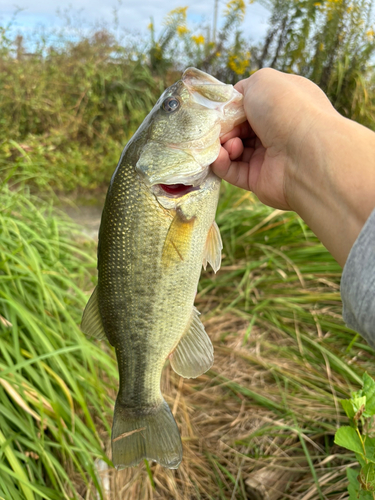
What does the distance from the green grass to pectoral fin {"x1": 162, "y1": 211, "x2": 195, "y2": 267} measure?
0.68 m

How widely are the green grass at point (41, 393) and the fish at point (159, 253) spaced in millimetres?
A: 381

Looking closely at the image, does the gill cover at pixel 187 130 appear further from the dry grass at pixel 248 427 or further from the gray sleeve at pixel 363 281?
the dry grass at pixel 248 427

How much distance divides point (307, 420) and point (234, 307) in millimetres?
1033

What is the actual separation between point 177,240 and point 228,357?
5.60ft

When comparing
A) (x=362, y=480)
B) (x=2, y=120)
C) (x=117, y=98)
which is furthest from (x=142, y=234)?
(x=117, y=98)

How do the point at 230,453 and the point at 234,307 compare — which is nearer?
the point at 230,453

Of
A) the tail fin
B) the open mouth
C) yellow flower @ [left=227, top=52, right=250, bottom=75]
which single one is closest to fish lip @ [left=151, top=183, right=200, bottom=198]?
the open mouth

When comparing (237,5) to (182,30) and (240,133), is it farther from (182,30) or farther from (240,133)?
(240,133)

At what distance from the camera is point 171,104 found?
1384 mm

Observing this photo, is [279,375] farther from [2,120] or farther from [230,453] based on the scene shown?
[2,120]

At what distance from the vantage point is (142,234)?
1.29 m

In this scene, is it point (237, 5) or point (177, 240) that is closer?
point (177, 240)

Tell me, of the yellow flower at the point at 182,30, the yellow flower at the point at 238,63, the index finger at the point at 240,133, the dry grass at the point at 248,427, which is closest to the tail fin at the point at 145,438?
the dry grass at the point at 248,427

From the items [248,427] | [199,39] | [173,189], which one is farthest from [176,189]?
[199,39]
